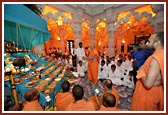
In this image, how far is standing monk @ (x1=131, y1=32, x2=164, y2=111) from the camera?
1.28m

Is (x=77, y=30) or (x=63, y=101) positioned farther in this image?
(x=77, y=30)

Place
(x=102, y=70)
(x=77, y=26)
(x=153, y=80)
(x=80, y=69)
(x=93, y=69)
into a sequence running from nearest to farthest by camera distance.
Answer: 1. (x=153, y=80)
2. (x=77, y=26)
3. (x=93, y=69)
4. (x=80, y=69)
5. (x=102, y=70)

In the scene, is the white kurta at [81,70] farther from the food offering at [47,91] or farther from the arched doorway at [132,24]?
the food offering at [47,91]

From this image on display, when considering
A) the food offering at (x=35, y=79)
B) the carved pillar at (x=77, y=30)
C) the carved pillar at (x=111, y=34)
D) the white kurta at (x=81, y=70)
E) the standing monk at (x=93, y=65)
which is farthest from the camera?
the white kurta at (x=81, y=70)

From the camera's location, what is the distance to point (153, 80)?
1.28m

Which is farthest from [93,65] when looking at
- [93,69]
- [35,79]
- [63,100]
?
[63,100]

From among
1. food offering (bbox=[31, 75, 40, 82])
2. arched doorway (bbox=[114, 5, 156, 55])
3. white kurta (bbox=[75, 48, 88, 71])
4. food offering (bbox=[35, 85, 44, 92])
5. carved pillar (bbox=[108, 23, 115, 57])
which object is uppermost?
arched doorway (bbox=[114, 5, 156, 55])

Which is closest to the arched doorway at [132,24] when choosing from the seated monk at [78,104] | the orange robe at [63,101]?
the seated monk at [78,104]

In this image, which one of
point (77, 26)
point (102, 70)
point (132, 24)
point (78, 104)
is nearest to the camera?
point (78, 104)

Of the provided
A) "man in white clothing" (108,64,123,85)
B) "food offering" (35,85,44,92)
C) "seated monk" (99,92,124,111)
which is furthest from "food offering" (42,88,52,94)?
"man in white clothing" (108,64,123,85)

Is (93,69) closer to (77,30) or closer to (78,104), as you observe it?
(77,30)

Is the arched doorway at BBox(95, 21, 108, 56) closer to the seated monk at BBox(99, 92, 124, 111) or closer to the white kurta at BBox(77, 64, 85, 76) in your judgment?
the white kurta at BBox(77, 64, 85, 76)

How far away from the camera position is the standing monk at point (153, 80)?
1.28 metres

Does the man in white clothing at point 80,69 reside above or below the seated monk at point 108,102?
above
